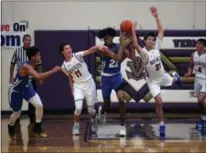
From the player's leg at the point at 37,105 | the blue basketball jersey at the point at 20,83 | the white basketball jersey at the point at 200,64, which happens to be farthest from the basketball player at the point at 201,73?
the blue basketball jersey at the point at 20,83

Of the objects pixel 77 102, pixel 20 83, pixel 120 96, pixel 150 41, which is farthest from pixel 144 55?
pixel 20 83

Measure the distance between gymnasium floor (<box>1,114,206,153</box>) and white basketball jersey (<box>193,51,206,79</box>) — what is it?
1078mm

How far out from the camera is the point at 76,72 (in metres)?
8.48

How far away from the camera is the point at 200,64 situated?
370 inches

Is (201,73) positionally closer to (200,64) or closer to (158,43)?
(200,64)

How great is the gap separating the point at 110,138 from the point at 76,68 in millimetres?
1454

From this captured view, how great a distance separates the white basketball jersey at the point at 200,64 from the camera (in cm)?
935

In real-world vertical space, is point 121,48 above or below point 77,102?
above

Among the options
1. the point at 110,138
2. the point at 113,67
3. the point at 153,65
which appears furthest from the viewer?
the point at 113,67

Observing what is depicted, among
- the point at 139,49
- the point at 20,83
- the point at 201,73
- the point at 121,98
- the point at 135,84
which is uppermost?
the point at 139,49

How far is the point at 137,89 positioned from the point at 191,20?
218 centimetres

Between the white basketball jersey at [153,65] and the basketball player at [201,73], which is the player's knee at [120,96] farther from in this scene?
the basketball player at [201,73]

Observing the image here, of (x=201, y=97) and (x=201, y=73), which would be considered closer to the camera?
(x=201, y=97)

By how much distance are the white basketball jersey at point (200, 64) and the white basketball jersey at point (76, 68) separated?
7.97 feet
